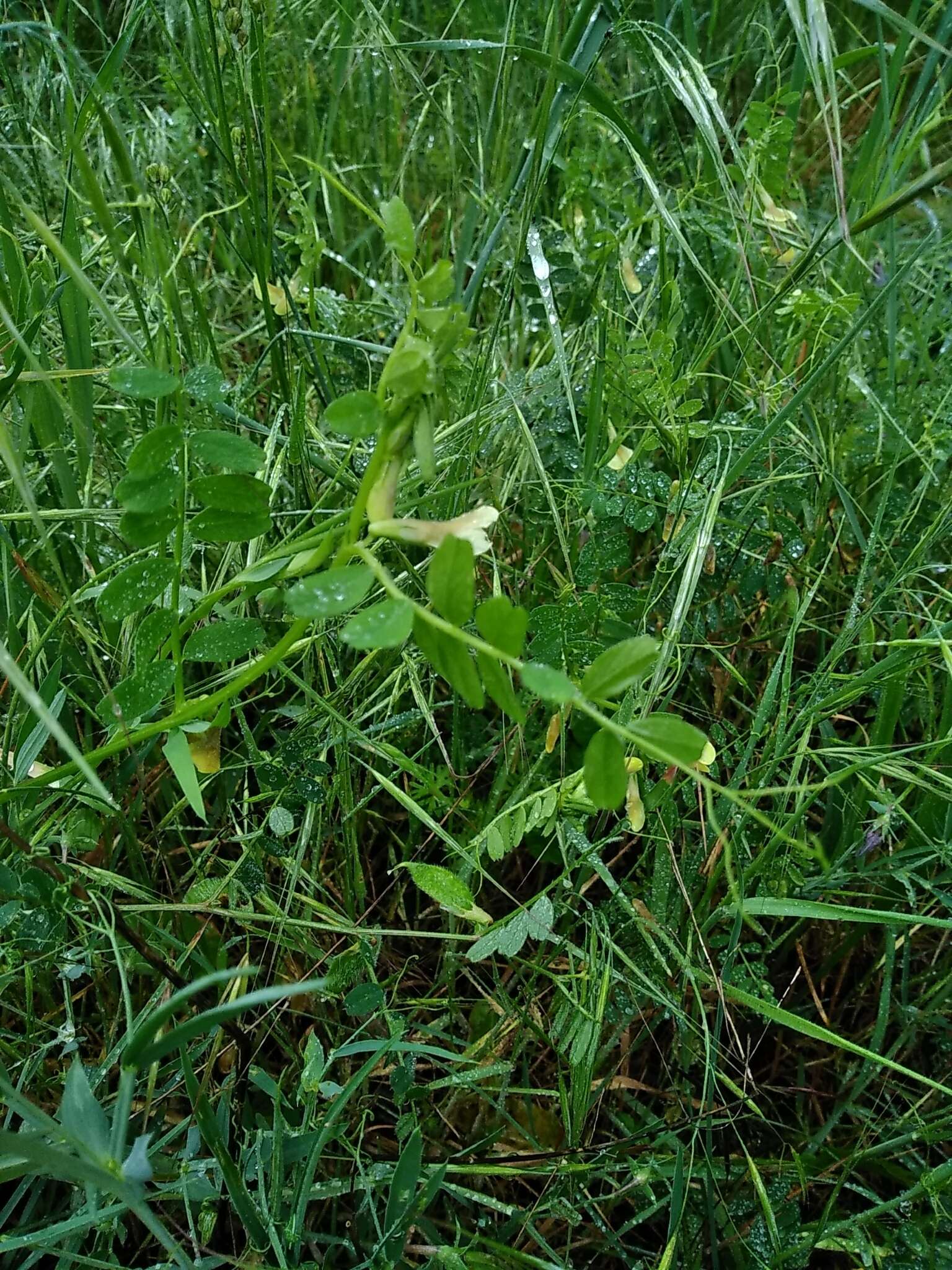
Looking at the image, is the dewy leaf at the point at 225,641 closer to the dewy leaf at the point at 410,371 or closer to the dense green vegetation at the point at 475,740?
the dense green vegetation at the point at 475,740

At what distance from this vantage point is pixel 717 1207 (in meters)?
0.78

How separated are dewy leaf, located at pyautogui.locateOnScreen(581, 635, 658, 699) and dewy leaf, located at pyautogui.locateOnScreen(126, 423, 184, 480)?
30cm

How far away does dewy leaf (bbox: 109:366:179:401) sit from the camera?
0.60 m

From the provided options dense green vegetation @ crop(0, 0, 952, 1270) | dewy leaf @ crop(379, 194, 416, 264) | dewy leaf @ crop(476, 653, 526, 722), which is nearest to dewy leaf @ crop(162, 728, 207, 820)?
dense green vegetation @ crop(0, 0, 952, 1270)

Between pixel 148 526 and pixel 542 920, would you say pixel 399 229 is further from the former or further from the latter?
pixel 542 920

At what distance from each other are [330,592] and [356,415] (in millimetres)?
92

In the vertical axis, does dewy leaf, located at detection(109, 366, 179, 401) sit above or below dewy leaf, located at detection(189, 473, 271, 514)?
above

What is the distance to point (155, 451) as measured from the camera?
600 mm

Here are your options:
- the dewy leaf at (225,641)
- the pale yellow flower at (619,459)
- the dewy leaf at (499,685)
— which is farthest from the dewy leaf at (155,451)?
the pale yellow flower at (619,459)

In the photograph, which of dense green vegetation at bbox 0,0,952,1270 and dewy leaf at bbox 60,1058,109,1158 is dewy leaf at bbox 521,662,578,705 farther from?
dewy leaf at bbox 60,1058,109,1158

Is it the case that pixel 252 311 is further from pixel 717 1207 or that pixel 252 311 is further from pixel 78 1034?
pixel 717 1207

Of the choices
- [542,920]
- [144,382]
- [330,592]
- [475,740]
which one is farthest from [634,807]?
[144,382]

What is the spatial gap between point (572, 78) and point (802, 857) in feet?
2.29

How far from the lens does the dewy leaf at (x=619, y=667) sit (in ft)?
1.58
